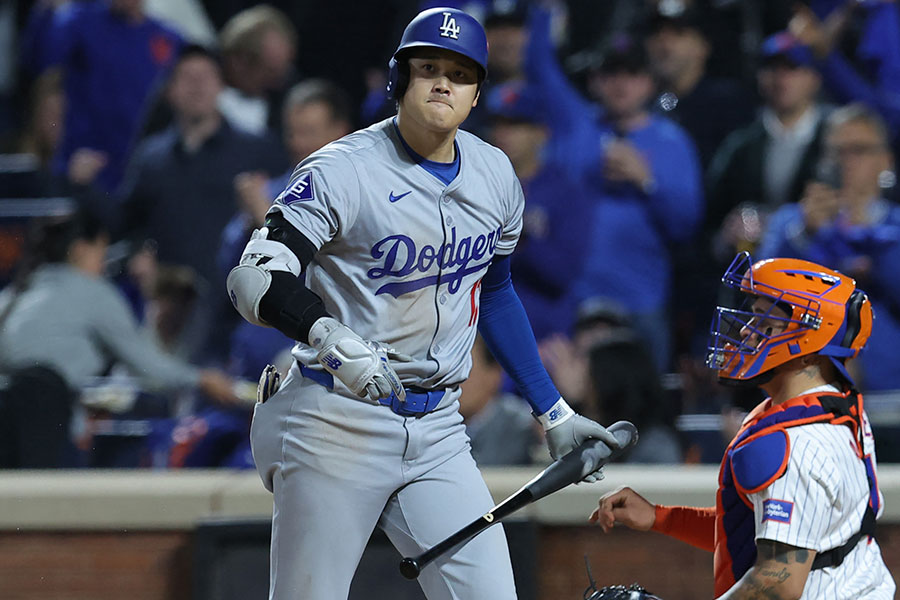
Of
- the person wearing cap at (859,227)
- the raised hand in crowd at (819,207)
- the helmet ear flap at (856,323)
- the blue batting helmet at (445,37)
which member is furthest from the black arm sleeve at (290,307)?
the raised hand in crowd at (819,207)

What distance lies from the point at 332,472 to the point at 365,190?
587 millimetres

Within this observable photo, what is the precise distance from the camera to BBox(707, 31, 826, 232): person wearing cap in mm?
5621

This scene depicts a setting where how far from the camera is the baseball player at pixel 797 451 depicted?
2250mm

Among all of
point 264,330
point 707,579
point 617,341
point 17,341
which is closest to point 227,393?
point 264,330

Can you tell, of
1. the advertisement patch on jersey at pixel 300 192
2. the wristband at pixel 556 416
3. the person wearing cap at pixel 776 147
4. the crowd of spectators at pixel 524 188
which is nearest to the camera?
the advertisement patch on jersey at pixel 300 192

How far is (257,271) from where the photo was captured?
2311mm

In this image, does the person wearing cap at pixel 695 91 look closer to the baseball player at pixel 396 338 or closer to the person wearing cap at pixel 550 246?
the person wearing cap at pixel 550 246

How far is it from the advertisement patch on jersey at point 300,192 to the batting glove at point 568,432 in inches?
31.9

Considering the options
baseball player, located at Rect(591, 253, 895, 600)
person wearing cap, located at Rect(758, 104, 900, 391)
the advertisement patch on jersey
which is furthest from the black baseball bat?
person wearing cap, located at Rect(758, 104, 900, 391)

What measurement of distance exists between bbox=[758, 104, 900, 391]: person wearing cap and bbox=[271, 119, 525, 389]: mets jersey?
3.00 m

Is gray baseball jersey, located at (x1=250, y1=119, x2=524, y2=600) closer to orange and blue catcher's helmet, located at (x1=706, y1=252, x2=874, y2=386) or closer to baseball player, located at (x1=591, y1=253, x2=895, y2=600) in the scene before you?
baseball player, located at (x1=591, y1=253, x2=895, y2=600)

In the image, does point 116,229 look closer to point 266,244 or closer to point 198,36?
point 198,36

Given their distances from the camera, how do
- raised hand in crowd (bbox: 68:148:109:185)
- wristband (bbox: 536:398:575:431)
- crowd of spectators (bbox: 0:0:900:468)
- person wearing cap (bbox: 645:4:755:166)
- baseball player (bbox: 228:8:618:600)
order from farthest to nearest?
raised hand in crowd (bbox: 68:148:109:185) → person wearing cap (bbox: 645:4:755:166) → crowd of spectators (bbox: 0:0:900:468) → wristband (bbox: 536:398:575:431) → baseball player (bbox: 228:8:618:600)

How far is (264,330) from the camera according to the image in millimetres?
5664
